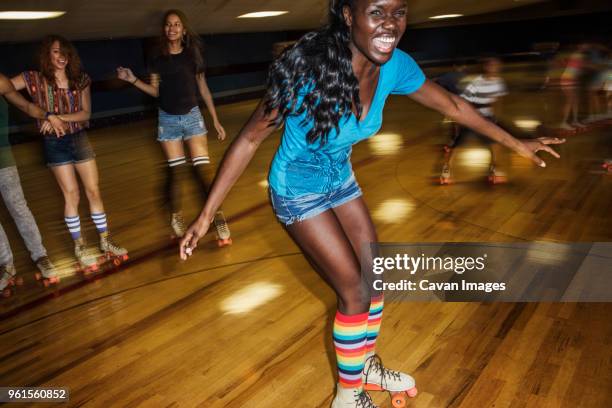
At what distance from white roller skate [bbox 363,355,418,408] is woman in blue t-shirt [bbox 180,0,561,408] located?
193 mm

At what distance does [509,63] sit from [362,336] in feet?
63.0

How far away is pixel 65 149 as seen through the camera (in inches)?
114

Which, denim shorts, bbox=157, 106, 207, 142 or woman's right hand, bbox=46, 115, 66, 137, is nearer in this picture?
woman's right hand, bbox=46, 115, 66, 137

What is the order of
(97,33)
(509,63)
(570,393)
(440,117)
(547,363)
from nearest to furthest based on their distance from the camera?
(570,393) → (547,363) → (440,117) → (97,33) → (509,63)

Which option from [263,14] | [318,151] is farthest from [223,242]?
[263,14]

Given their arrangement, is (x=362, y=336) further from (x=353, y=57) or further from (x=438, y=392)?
(x=353, y=57)

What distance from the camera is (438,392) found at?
185 centimetres

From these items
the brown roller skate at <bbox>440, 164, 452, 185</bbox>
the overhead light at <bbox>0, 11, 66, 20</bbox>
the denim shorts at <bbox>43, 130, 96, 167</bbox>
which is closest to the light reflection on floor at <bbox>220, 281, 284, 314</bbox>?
the denim shorts at <bbox>43, 130, 96, 167</bbox>

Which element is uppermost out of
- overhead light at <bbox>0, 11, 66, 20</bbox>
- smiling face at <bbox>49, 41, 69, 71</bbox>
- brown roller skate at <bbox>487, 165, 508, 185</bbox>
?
overhead light at <bbox>0, 11, 66, 20</bbox>

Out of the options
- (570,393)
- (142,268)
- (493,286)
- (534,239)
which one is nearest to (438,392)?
(570,393)

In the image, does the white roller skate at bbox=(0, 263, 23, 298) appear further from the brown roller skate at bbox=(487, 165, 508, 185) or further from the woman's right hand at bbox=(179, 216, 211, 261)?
the brown roller skate at bbox=(487, 165, 508, 185)

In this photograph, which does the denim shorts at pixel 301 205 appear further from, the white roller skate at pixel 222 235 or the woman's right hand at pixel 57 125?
the white roller skate at pixel 222 235

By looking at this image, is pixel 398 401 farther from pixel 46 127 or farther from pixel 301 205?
pixel 46 127

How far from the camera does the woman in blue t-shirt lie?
133cm
